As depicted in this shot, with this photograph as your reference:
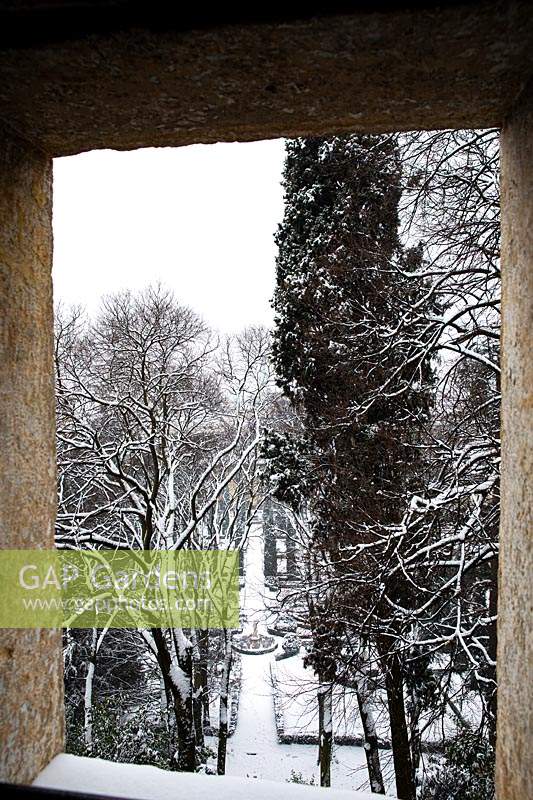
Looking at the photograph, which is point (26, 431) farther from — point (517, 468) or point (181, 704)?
point (181, 704)

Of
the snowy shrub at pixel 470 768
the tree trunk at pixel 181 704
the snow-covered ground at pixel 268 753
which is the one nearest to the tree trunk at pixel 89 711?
the tree trunk at pixel 181 704

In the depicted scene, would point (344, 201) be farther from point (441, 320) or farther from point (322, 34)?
point (322, 34)

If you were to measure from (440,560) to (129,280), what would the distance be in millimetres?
6532

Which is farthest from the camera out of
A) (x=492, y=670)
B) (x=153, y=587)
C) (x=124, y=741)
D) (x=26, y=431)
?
(x=153, y=587)

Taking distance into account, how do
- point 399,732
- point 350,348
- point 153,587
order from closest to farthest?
1. point 399,732
2. point 350,348
3. point 153,587

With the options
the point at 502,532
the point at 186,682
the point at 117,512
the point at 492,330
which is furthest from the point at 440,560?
the point at 502,532

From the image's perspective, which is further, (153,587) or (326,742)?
(326,742)

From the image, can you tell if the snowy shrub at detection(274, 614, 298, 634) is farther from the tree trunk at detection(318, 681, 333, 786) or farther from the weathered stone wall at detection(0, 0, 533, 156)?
the weathered stone wall at detection(0, 0, 533, 156)

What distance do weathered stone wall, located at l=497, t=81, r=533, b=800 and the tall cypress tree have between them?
16.2ft

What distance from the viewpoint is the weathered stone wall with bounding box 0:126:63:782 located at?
3.22 feet

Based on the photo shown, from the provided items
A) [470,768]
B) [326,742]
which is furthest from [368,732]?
[470,768]

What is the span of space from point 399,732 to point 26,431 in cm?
690

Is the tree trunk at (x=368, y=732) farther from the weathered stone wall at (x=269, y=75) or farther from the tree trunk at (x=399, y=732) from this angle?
the weathered stone wall at (x=269, y=75)

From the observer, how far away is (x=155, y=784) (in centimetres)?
107
